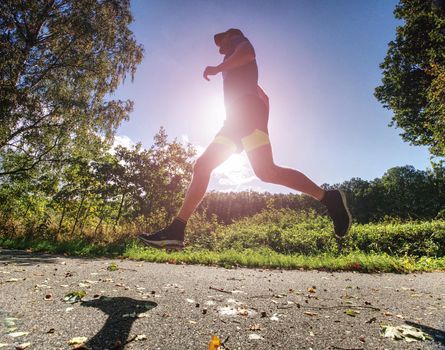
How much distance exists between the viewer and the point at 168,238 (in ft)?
8.75

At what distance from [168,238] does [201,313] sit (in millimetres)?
743

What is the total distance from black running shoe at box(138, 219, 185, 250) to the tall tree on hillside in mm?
10957

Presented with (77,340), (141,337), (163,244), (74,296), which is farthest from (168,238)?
(77,340)

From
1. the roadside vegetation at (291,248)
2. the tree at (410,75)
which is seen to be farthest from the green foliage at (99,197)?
the tree at (410,75)

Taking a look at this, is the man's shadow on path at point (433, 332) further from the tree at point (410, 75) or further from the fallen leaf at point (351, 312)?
the tree at point (410, 75)

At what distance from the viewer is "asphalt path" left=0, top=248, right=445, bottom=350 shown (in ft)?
5.61

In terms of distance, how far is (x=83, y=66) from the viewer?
484 inches

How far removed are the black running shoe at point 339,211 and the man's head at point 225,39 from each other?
1.88m

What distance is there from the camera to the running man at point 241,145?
2.65m

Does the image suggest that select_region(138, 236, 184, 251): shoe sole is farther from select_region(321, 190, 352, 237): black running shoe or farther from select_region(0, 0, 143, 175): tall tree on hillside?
select_region(0, 0, 143, 175): tall tree on hillside

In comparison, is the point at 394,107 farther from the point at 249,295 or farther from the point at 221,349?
the point at 221,349

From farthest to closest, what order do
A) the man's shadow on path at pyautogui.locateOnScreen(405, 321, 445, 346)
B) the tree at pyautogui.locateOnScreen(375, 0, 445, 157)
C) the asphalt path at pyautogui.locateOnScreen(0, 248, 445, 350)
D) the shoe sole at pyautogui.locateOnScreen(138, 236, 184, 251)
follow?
1. the tree at pyautogui.locateOnScreen(375, 0, 445, 157)
2. the shoe sole at pyautogui.locateOnScreen(138, 236, 184, 251)
3. the man's shadow on path at pyautogui.locateOnScreen(405, 321, 445, 346)
4. the asphalt path at pyautogui.locateOnScreen(0, 248, 445, 350)

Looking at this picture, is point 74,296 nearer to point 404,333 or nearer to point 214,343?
point 214,343

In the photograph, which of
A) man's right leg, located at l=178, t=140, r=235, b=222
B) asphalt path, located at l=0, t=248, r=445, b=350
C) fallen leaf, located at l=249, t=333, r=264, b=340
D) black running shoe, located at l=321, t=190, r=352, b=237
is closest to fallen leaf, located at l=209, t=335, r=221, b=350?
asphalt path, located at l=0, t=248, r=445, b=350
